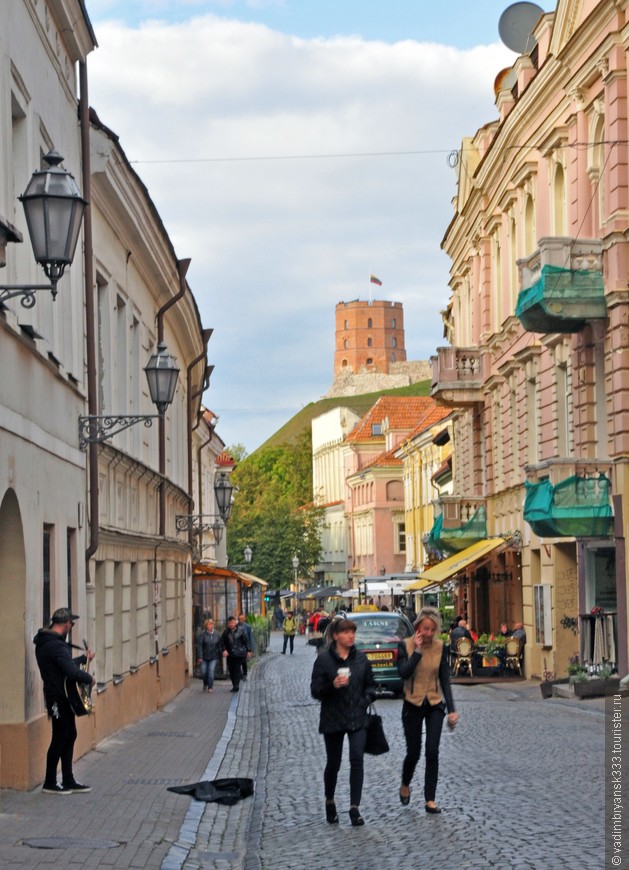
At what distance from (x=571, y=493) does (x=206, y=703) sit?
8.13 meters

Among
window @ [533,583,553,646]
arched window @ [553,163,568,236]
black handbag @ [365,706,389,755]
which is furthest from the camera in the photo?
window @ [533,583,553,646]

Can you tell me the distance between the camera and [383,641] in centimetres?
2894

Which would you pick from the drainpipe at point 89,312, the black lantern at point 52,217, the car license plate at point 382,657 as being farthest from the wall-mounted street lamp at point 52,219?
the car license plate at point 382,657

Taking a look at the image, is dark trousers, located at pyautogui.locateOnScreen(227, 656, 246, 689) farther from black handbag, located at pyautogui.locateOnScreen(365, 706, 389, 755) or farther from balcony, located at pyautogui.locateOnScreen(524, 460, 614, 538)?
black handbag, located at pyautogui.locateOnScreen(365, 706, 389, 755)

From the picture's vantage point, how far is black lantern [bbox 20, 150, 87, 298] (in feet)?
35.3

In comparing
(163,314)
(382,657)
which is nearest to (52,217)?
(163,314)

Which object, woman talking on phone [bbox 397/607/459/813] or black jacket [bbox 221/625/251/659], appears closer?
woman talking on phone [bbox 397/607/459/813]

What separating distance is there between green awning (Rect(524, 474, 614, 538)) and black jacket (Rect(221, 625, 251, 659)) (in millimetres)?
9708

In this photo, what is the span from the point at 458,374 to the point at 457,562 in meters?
5.16


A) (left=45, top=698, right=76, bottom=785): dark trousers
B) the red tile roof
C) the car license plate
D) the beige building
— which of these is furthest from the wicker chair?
the red tile roof

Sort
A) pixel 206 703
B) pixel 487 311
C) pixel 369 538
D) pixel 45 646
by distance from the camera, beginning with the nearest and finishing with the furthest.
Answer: pixel 45 646
pixel 206 703
pixel 487 311
pixel 369 538

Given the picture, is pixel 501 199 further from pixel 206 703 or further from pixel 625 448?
pixel 206 703

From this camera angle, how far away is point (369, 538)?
10819cm

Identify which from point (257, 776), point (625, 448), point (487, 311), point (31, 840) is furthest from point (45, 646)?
point (487, 311)
